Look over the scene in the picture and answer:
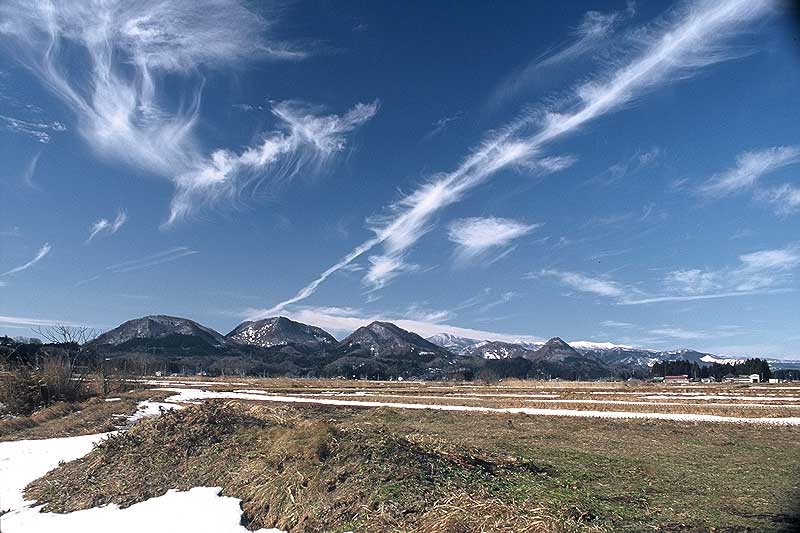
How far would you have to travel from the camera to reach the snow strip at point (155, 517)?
29.4ft

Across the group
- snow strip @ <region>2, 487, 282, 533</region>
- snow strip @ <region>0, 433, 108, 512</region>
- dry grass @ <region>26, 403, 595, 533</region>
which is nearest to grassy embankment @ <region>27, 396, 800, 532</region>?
dry grass @ <region>26, 403, 595, 533</region>

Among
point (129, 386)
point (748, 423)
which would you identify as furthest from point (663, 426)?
point (129, 386)

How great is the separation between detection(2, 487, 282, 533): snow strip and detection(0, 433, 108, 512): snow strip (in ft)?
1.81

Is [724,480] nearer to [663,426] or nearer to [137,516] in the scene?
[137,516]

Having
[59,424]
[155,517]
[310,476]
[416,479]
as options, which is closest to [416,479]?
[416,479]

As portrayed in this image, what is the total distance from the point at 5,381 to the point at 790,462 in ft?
152

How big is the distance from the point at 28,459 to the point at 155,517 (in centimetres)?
1167

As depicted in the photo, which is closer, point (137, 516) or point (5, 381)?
point (137, 516)

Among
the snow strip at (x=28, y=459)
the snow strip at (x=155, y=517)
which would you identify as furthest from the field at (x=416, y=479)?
the snow strip at (x=28, y=459)

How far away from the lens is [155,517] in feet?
31.2

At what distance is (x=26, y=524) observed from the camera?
9.95m

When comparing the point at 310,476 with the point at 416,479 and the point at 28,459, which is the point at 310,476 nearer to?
the point at 416,479

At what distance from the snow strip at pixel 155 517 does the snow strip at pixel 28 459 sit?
551 mm

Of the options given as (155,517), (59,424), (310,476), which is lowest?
(59,424)
